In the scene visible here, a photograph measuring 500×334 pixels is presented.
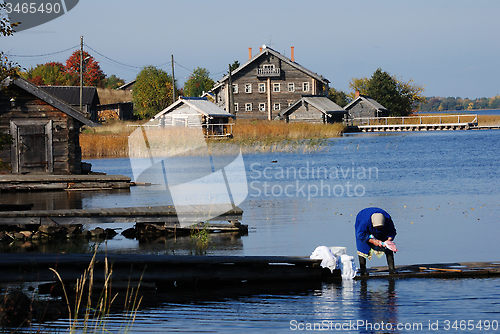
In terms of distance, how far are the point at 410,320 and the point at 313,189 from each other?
672 inches

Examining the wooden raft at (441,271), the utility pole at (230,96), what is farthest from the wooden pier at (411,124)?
the wooden raft at (441,271)

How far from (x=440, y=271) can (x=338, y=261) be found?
1.85 m

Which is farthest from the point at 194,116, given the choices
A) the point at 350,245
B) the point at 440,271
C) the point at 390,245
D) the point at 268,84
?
the point at 390,245

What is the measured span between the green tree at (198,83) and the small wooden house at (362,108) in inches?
1397

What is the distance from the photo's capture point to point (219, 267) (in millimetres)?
10852

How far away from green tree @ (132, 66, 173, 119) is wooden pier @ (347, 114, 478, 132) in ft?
85.4

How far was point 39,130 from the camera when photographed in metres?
24.3

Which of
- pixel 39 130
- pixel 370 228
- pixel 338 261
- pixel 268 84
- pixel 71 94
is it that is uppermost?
pixel 268 84

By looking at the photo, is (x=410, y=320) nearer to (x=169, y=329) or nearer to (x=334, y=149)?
(x=169, y=329)

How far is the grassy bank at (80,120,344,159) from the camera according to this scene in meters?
44.2

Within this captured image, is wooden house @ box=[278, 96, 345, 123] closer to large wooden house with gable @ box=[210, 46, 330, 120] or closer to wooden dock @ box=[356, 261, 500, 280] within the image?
large wooden house with gable @ box=[210, 46, 330, 120]

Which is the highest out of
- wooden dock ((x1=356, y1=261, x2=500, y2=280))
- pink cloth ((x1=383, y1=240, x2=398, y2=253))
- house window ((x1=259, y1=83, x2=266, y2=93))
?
house window ((x1=259, y1=83, x2=266, y2=93))

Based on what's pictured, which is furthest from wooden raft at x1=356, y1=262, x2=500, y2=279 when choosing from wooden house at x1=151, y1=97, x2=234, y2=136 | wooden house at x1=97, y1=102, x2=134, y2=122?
wooden house at x1=97, y1=102, x2=134, y2=122

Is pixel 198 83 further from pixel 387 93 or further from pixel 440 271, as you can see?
pixel 440 271
